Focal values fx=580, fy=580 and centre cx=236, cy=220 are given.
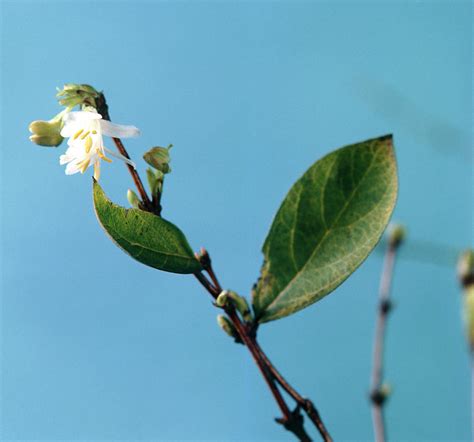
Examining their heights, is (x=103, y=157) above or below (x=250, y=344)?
above

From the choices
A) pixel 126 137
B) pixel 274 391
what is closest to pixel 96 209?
pixel 126 137

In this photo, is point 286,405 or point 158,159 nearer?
point 286,405

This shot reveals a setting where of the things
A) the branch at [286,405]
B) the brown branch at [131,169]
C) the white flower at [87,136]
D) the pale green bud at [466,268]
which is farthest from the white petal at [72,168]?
the pale green bud at [466,268]

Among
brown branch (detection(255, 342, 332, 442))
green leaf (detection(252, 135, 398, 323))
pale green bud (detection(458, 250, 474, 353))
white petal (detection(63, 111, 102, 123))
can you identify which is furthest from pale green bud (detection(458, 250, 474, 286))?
white petal (detection(63, 111, 102, 123))

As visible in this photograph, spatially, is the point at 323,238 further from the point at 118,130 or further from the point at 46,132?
the point at 46,132

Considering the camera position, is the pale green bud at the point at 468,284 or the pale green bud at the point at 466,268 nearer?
the pale green bud at the point at 468,284

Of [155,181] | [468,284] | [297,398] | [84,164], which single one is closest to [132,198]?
[155,181]

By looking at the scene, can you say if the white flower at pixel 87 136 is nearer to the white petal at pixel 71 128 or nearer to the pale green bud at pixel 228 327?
the white petal at pixel 71 128
